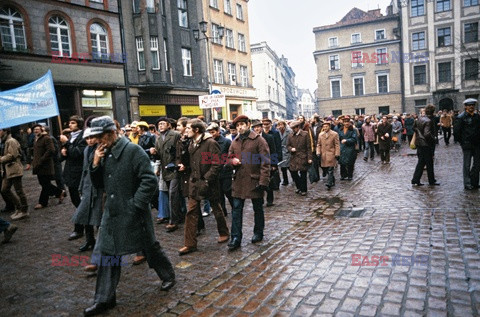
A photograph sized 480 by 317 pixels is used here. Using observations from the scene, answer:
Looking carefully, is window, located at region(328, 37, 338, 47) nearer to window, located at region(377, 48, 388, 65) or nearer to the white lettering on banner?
window, located at region(377, 48, 388, 65)

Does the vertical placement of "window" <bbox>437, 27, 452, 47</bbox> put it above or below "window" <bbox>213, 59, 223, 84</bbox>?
above

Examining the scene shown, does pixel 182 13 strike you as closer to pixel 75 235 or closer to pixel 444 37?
pixel 75 235

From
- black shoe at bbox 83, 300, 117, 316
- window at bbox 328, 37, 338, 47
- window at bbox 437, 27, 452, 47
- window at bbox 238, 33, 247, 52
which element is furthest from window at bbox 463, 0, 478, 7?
black shoe at bbox 83, 300, 117, 316

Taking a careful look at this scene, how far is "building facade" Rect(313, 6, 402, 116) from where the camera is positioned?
4397 cm

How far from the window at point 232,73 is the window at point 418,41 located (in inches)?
970

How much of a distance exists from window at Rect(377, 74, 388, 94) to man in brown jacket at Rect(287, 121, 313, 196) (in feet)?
132

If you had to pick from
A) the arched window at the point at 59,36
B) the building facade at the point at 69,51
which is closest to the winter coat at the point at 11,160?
the building facade at the point at 69,51

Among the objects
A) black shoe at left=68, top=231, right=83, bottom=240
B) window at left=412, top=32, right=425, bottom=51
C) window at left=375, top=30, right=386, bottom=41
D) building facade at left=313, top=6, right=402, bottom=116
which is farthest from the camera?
window at left=375, top=30, right=386, bottom=41

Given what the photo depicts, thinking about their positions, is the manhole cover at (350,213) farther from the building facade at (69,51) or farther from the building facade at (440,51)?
the building facade at (440,51)

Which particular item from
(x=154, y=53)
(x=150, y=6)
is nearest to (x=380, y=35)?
(x=150, y=6)

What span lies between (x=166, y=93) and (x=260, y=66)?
86.3 feet

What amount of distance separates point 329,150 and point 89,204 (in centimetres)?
668

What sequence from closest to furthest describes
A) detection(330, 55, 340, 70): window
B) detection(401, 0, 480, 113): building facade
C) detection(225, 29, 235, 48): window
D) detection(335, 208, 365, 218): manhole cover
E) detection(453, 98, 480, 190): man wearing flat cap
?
detection(335, 208, 365, 218): manhole cover < detection(453, 98, 480, 190): man wearing flat cap < detection(225, 29, 235, 48): window < detection(401, 0, 480, 113): building facade < detection(330, 55, 340, 70): window

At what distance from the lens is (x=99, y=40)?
19.4 metres
